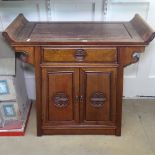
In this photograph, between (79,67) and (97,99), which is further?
(97,99)

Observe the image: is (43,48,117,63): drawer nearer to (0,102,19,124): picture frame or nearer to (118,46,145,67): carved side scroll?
(118,46,145,67): carved side scroll

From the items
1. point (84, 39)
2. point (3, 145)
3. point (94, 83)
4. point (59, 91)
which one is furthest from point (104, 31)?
point (3, 145)

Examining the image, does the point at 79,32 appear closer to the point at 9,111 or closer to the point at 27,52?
the point at 27,52

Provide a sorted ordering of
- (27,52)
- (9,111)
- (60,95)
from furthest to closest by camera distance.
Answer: (9,111), (60,95), (27,52)

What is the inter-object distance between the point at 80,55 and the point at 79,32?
0.77ft

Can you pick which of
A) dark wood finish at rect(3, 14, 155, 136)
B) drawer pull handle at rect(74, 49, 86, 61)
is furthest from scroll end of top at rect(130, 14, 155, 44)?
drawer pull handle at rect(74, 49, 86, 61)

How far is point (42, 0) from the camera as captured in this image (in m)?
2.19

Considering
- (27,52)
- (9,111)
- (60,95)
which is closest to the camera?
(27,52)

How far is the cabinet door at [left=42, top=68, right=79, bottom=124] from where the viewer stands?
1863mm

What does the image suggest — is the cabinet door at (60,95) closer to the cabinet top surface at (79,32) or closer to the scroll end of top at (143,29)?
the cabinet top surface at (79,32)

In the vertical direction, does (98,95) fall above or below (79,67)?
below

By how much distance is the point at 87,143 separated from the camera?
77.9 inches

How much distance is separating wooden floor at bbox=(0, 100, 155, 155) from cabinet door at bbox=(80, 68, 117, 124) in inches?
5.8

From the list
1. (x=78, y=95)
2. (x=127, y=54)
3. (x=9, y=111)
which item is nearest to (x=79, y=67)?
(x=78, y=95)
